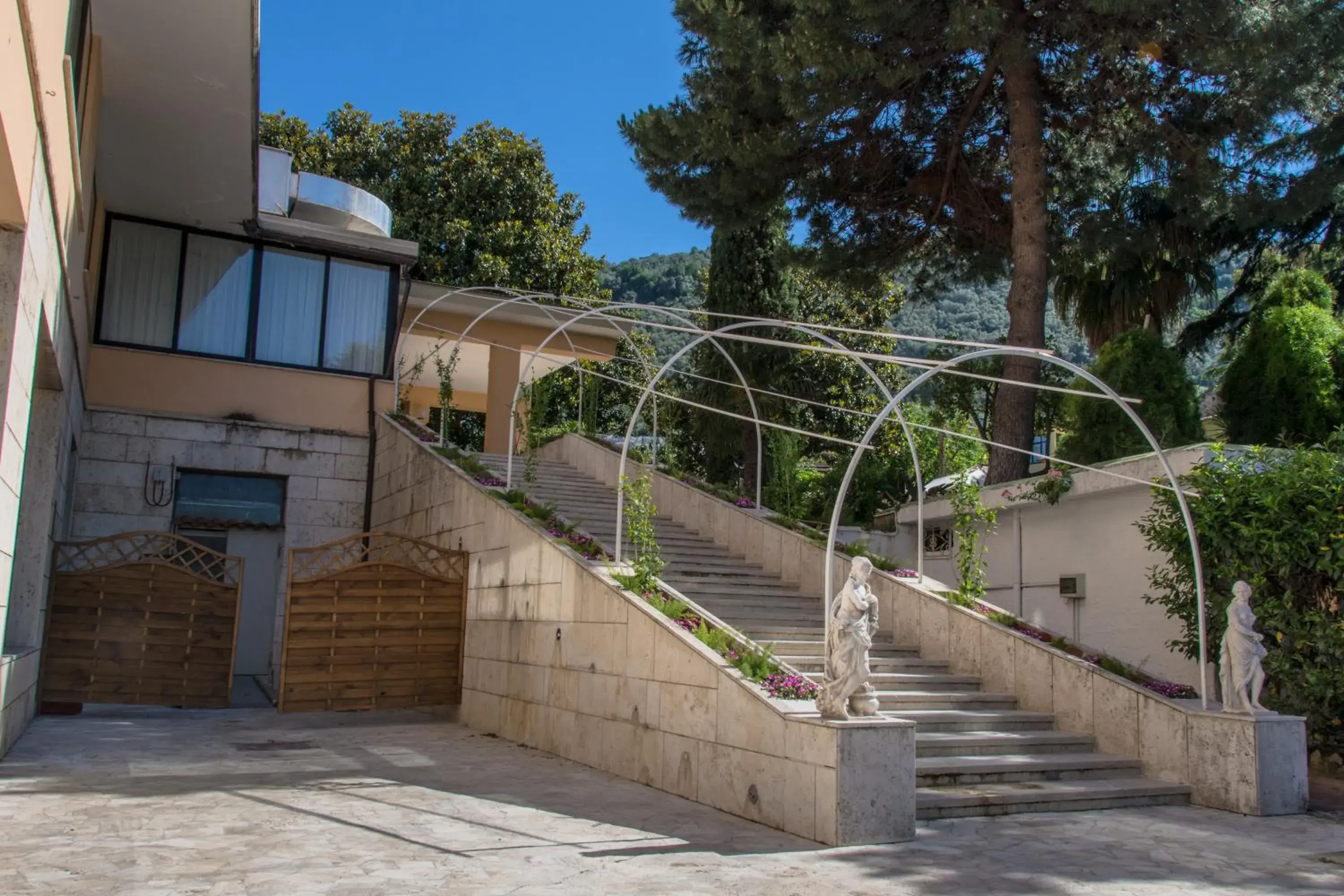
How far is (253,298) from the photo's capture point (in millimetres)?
15961

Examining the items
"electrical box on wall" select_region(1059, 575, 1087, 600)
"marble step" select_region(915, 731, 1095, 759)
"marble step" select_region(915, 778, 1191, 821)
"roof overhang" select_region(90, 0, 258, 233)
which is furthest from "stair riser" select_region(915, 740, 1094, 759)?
"roof overhang" select_region(90, 0, 258, 233)

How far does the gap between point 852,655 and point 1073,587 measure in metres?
6.31

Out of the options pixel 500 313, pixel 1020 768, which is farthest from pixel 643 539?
pixel 500 313

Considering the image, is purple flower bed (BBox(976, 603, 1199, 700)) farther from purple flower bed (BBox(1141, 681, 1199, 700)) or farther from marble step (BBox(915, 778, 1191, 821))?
marble step (BBox(915, 778, 1191, 821))

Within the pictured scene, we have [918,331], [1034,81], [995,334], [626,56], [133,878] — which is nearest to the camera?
[133,878]

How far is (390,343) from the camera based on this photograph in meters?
16.9

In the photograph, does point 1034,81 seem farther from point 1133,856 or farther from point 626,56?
point 626,56

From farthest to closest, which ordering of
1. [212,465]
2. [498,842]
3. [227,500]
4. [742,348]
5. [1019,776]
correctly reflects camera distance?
[742,348] < [227,500] < [212,465] < [1019,776] < [498,842]

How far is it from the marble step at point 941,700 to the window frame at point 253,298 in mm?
10274

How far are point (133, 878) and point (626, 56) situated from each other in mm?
60891

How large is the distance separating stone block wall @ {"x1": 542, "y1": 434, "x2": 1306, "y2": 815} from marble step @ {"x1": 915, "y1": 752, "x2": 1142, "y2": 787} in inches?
10.3

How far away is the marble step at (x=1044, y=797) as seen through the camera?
7.72 metres

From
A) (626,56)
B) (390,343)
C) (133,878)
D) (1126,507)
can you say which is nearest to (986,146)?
(1126,507)

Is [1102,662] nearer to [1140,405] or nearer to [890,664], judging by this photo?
[890,664]
